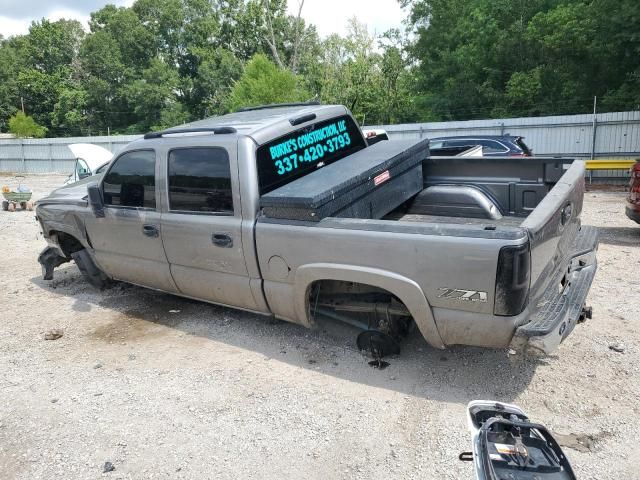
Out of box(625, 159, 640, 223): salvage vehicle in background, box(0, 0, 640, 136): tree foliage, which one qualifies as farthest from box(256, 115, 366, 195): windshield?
box(0, 0, 640, 136): tree foliage

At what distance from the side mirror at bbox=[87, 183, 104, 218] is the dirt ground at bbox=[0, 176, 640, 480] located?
1.19 metres

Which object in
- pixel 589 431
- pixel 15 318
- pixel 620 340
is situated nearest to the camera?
pixel 589 431

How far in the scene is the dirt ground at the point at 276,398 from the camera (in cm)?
309

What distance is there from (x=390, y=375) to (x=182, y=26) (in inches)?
2637

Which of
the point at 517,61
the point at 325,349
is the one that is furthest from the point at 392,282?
the point at 517,61

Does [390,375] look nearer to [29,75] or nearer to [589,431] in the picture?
[589,431]

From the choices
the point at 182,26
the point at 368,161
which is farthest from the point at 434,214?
the point at 182,26

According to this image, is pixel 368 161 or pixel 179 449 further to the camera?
pixel 368 161

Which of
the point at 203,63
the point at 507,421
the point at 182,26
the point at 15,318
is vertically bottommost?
the point at 15,318

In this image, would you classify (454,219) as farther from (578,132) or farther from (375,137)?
(578,132)

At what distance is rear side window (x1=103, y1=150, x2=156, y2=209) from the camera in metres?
4.86

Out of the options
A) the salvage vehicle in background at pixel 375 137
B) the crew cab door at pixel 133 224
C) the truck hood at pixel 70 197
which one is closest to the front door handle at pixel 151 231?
the crew cab door at pixel 133 224

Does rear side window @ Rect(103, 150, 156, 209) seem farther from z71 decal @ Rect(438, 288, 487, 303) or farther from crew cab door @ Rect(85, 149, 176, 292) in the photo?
z71 decal @ Rect(438, 288, 487, 303)

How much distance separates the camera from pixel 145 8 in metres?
66.2
